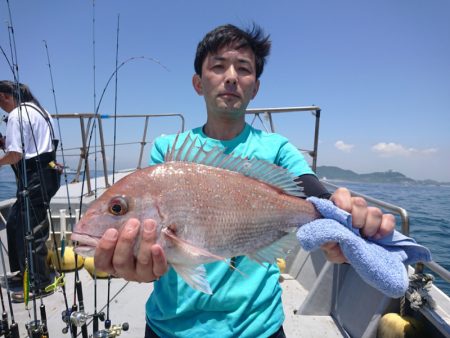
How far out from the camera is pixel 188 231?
4.93ft

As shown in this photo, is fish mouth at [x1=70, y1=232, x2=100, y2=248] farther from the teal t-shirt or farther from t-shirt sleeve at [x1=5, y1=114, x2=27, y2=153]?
t-shirt sleeve at [x1=5, y1=114, x2=27, y2=153]

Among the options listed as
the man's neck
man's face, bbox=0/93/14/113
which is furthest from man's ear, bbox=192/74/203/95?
man's face, bbox=0/93/14/113

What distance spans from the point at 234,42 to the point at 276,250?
1469 mm

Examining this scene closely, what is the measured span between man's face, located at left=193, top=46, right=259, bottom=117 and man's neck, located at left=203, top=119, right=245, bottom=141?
0.08 metres

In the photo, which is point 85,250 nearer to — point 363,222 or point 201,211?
point 201,211

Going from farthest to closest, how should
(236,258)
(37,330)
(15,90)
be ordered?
(15,90) < (37,330) < (236,258)

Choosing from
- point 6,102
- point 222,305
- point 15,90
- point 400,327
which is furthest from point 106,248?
point 6,102

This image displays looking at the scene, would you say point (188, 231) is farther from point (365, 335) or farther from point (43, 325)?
point (365, 335)

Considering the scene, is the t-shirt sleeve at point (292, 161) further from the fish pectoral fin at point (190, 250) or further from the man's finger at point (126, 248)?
the man's finger at point (126, 248)

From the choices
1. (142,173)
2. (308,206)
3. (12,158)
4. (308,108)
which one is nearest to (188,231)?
(142,173)

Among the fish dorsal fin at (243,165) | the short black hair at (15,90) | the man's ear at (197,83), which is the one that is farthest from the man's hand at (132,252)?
the short black hair at (15,90)

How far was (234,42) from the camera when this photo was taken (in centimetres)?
215

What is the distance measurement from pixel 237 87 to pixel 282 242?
3.43 ft

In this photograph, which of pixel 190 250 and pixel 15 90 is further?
pixel 15 90
